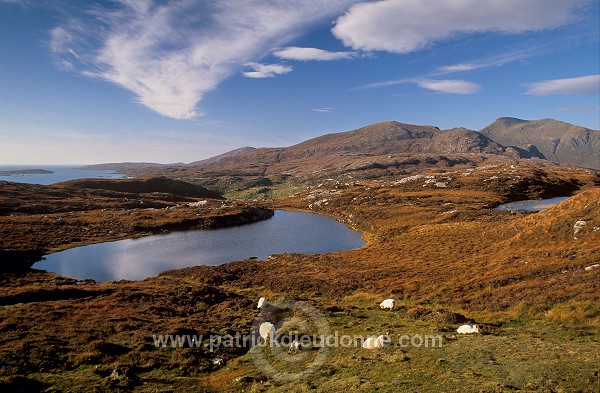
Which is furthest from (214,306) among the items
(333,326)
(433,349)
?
(433,349)

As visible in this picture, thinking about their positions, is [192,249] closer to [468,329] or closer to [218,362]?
[218,362]

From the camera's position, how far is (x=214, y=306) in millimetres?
42906

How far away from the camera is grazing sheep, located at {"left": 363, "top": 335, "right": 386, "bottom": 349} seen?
81.7 feet

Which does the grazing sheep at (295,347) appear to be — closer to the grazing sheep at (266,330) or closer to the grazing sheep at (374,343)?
the grazing sheep at (266,330)

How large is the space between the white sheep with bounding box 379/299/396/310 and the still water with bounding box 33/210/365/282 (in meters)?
41.9

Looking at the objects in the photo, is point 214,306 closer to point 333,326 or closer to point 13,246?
point 333,326

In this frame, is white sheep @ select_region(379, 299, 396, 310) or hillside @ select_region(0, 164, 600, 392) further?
white sheep @ select_region(379, 299, 396, 310)

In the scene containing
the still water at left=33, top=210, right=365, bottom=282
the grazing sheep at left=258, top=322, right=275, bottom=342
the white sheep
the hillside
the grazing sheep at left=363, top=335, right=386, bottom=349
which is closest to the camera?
the hillside

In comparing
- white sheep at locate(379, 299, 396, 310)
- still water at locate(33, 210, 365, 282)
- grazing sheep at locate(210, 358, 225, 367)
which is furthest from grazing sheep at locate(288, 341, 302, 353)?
still water at locate(33, 210, 365, 282)

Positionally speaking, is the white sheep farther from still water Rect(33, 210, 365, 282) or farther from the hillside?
still water Rect(33, 210, 365, 282)

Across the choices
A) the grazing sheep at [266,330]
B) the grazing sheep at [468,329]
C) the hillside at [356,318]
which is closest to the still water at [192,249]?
the hillside at [356,318]

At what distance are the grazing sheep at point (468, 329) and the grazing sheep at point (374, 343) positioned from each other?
7411 millimetres

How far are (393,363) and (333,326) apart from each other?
37.4 feet

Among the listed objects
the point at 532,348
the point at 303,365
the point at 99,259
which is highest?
the point at 532,348
